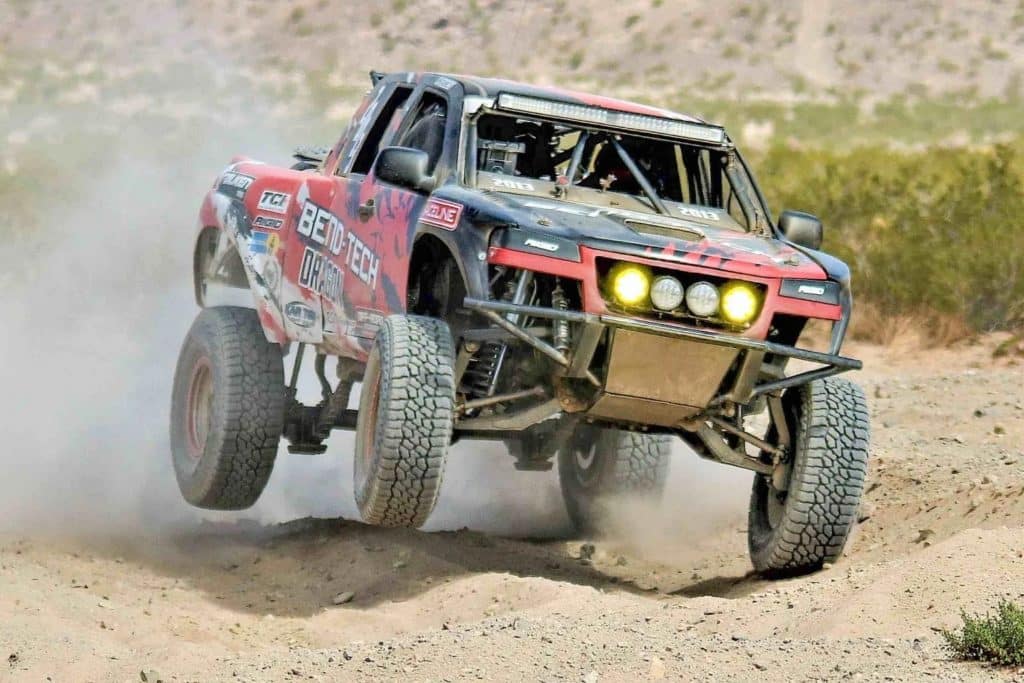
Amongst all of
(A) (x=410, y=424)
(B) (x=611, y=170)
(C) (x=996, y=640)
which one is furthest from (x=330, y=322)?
(C) (x=996, y=640)

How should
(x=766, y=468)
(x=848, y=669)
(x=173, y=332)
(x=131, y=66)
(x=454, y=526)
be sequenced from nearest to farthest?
1. (x=848, y=669)
2. (x=766, y=468)
3. (x=454, y=526)
4. (x=173, y=332)
5. (x=131, y=66)

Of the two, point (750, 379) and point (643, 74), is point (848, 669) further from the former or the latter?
point (643, 74)

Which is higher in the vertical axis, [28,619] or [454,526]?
[28,619]

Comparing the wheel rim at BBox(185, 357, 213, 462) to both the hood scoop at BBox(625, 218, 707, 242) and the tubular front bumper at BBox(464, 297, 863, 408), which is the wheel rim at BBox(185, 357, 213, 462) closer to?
the tubular front bumper at BBox(464, 297, 863, 408)

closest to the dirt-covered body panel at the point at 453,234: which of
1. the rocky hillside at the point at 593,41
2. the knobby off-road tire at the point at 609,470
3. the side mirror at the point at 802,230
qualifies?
the side mirror at the point at 802,230

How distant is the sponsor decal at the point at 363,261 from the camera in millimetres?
8594

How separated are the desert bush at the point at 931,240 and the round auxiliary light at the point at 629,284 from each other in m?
9.40

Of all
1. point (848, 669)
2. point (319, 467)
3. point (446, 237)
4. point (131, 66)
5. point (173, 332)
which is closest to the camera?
point (848, 669)

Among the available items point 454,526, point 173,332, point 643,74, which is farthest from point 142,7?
point 454,526

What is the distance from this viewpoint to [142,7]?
47.1 m

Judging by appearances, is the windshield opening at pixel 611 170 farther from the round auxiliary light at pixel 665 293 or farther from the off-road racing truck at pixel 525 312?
the round auxiliary light at pixel 665 293

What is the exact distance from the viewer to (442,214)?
25.9ft

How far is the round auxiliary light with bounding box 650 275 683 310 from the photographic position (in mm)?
7383

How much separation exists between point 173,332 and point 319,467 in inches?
97.6
